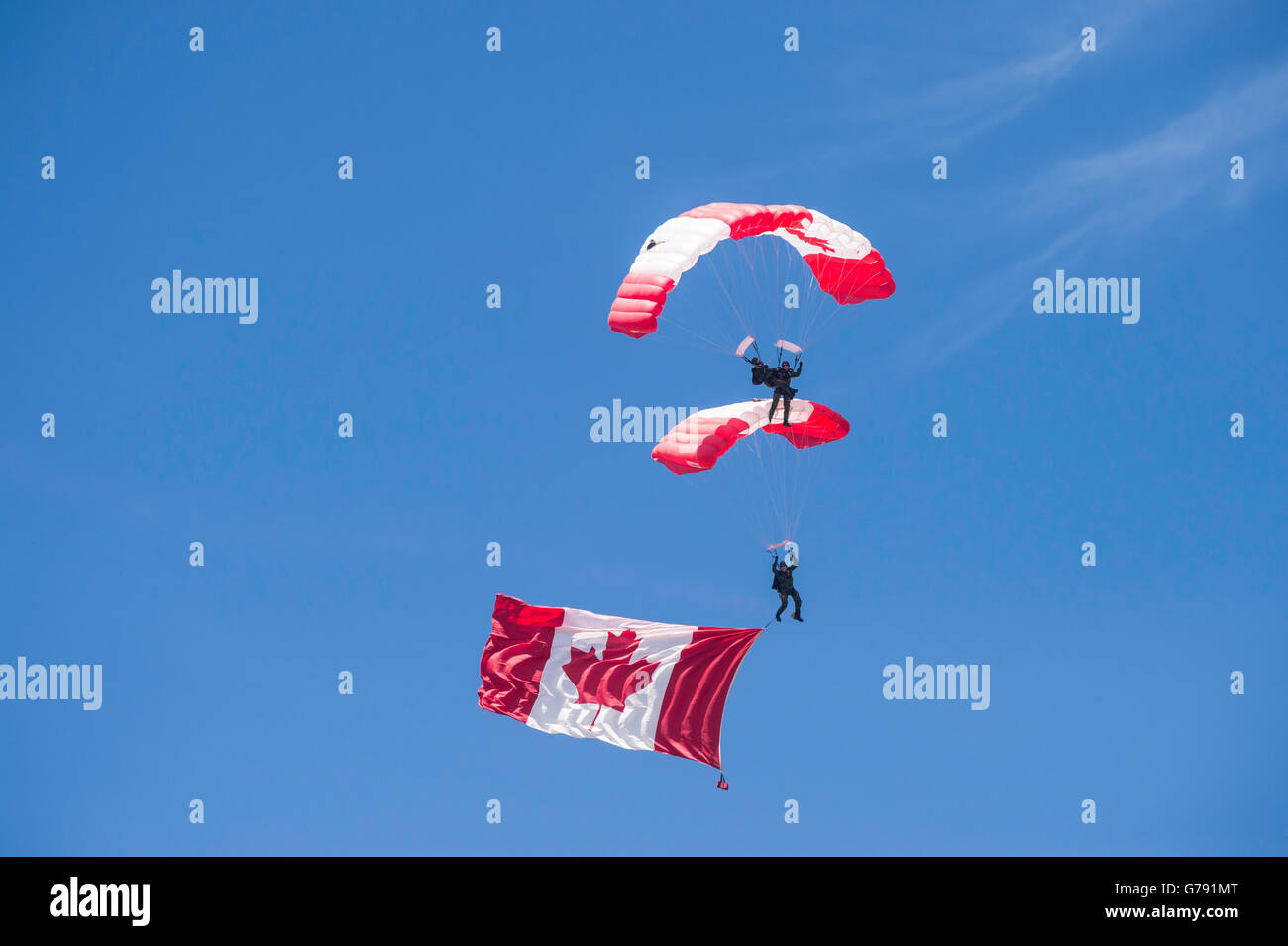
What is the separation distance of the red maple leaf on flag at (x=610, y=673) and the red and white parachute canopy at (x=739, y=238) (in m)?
7.59

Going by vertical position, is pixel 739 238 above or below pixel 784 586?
above

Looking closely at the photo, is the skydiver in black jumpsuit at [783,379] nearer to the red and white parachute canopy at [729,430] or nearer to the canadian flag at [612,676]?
the red and white parachute canopy at [729,430]

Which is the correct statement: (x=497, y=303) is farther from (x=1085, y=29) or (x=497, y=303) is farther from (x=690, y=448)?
(x=1085, y=29)

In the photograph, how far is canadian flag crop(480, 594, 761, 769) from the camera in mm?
32125

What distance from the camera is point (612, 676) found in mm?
32844

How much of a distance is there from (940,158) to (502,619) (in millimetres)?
14614

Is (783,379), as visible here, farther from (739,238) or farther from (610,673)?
(610,673)

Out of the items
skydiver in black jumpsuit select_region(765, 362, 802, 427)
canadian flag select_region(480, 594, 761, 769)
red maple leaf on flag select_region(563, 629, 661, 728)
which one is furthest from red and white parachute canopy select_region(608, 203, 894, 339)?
red maple leaf on flag select_region(563, 629, 661, 728)

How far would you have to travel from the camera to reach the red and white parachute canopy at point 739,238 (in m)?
28.0

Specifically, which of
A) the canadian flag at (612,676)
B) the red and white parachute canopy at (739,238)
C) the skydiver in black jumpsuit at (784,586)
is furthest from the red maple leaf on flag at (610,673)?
the red and white parachute canopy at (739,238)

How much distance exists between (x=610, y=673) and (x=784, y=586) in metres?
4.74

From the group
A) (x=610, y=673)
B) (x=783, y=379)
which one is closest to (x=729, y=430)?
(x=783, y=379)

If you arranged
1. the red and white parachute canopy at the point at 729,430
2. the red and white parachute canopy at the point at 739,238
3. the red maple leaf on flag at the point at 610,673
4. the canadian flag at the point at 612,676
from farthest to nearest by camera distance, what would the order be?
1. the red maple leaf on flag at the point at 610,673
2. the canadian flag at the point at 612,676
3. the red and white parachute canopy at the point at 729,430
4. the red and white parachute canopy at the point at 739,238

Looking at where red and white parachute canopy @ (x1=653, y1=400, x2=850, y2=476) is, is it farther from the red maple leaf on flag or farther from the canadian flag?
the red maple leaf on flag
